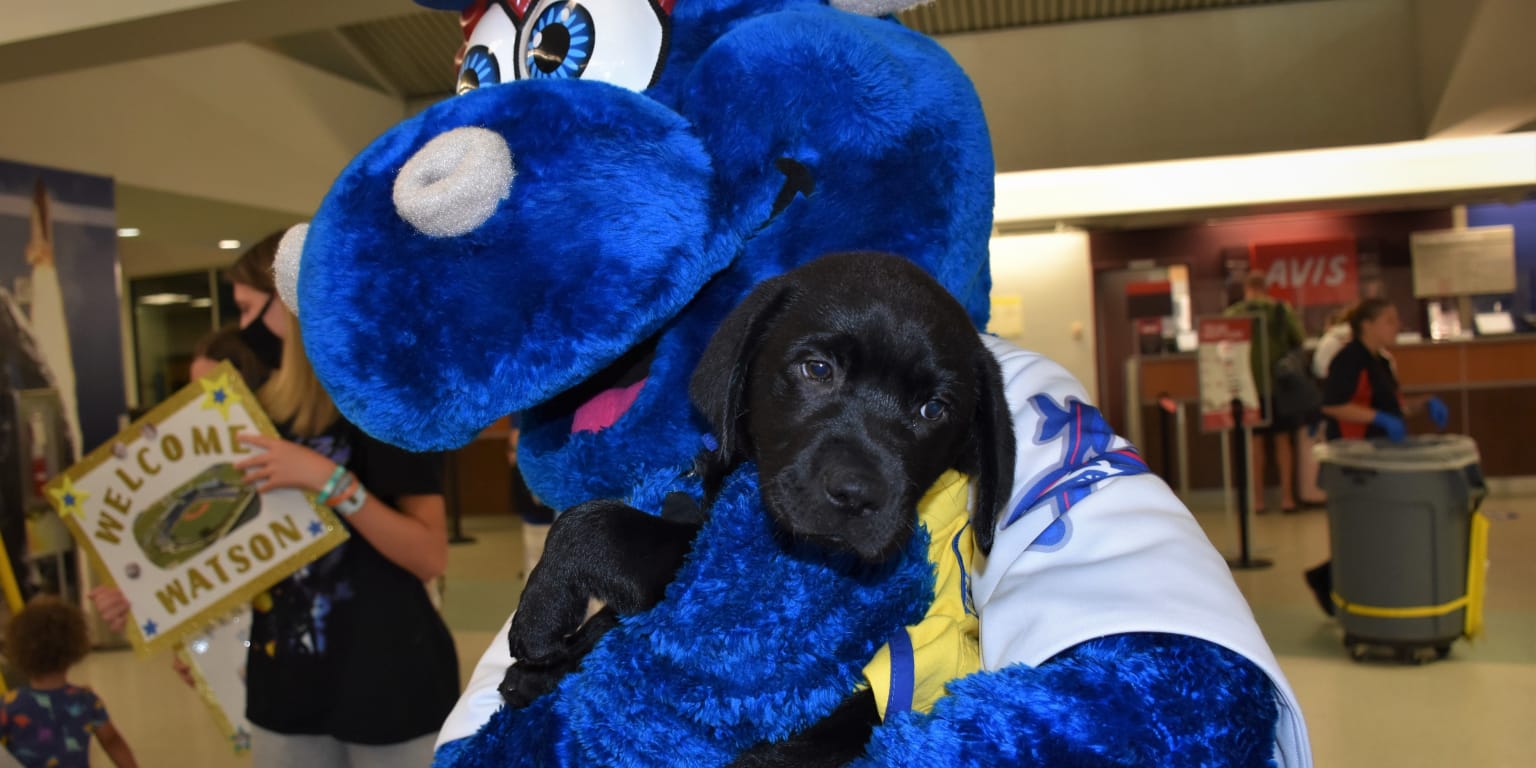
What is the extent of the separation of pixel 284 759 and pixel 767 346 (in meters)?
1.93

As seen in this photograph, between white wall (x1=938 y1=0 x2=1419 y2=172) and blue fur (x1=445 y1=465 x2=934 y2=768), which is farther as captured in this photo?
white wall (x1=938 y1=0 x2=1419 y2=172)

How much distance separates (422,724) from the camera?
91.9 inches

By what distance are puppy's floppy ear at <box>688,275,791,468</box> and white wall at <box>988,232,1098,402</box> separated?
32.8ft

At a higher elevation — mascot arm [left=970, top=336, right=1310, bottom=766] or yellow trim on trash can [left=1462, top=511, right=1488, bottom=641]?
mascot arm [left=970, top=336, right=1310, bottom=766]

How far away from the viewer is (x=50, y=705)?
10.9ft

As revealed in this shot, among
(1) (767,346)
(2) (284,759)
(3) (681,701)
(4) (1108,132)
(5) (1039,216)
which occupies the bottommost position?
(2) (284,759)

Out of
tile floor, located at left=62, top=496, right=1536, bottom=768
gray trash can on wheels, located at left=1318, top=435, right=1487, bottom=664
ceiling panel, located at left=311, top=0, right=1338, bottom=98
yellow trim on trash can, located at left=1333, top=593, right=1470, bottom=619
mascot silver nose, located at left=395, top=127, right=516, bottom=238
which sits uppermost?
ceiling panel, located at left=311, top=0, right=1338, bottom=98

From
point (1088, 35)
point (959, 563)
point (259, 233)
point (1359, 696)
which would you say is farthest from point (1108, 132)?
point (959, 563)

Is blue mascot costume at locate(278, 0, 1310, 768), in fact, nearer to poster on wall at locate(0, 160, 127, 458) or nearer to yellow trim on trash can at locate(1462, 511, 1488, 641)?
yellow trim on trash can at locate(1462, 511, 1488, 641)

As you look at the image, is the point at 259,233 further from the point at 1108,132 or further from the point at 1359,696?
the point at 1359,696

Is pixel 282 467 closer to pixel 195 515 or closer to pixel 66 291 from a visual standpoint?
pixel 195 515

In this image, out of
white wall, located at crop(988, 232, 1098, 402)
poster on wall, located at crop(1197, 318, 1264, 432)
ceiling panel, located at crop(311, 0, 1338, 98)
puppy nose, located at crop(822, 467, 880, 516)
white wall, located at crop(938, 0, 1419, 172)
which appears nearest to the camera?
puppy nose, located at crop(822, 467, 880, 516)

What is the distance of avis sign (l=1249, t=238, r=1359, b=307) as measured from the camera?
452 inches

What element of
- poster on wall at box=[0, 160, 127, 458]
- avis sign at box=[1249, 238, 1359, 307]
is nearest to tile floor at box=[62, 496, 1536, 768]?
poster on wall at box=[0, 160, 127, 458]
